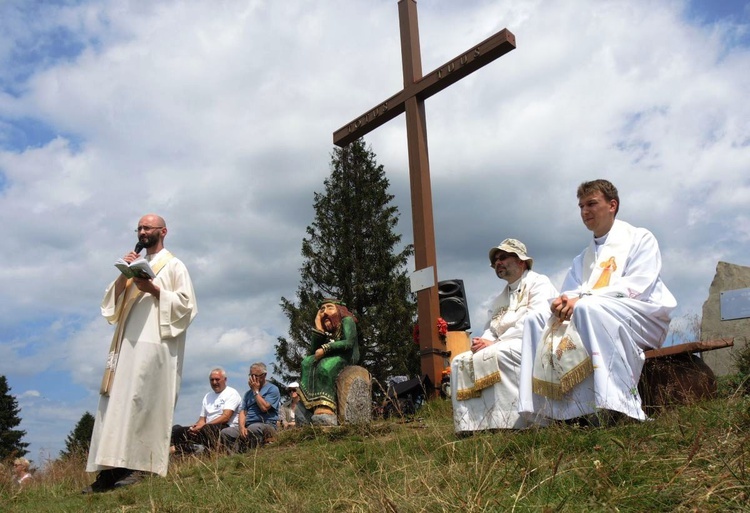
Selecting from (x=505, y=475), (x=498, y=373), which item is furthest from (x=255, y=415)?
(x=505, y=475)

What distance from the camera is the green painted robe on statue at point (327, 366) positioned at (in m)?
7.95

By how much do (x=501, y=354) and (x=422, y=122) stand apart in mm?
5405

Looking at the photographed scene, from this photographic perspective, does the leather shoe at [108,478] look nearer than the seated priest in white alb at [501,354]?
No

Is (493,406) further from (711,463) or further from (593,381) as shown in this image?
(711,463)

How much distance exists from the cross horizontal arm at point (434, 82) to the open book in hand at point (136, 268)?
518 centimetres

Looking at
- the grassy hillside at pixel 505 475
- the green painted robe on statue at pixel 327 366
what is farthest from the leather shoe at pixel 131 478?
the green painted robe on statue at pixel 327 366

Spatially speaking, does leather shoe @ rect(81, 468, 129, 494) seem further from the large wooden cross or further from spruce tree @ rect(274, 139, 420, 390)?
spruce tree @ rect(274, 139, 420, 390)

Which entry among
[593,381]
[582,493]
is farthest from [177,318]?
[582,493]

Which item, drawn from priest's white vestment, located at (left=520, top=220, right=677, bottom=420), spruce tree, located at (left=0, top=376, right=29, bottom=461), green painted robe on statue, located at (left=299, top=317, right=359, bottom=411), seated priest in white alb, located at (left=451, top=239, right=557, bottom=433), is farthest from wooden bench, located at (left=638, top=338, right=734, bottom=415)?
spruce tree, located at (left=0, top=376, right=29, bottom=461)

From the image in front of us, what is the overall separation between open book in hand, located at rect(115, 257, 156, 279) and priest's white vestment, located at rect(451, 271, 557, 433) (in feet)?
8.85

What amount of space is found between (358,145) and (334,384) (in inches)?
916

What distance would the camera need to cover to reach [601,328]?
4738 mm

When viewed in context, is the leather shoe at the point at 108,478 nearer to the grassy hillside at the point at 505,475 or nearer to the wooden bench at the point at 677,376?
the grassy hillside at the point at 505,475

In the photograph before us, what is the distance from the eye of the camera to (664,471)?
3.12 metres
